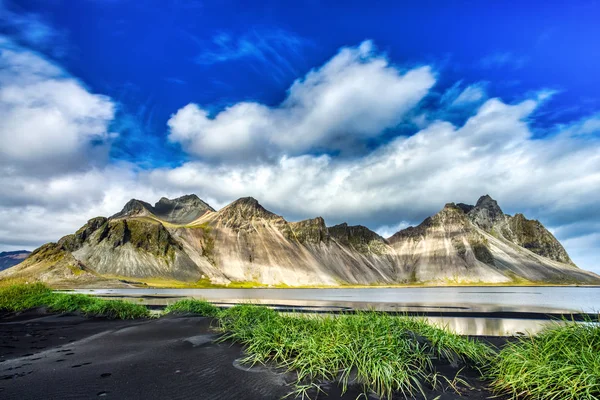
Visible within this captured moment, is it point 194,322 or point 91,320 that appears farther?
point 91,320

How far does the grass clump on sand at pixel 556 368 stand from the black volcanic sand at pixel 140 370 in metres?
0.89

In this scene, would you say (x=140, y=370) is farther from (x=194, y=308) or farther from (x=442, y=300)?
(x=442, y=300)

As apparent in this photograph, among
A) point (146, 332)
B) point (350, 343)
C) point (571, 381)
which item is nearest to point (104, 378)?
point (350, 343)

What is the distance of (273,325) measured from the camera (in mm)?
14297

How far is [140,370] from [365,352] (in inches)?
284

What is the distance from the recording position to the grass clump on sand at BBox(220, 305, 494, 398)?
9148 mm

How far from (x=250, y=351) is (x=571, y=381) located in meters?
9.41

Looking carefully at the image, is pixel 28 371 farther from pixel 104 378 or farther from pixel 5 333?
pixel 5 333

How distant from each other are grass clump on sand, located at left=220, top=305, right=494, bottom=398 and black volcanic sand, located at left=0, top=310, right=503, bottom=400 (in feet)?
1.41

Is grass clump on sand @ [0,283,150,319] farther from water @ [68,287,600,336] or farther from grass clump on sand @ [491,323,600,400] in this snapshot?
grass clump on sand @ [491,323,600,400]

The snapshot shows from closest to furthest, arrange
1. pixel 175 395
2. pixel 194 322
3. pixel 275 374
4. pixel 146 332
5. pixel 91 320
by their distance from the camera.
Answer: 1. pixel 175 395
2. pixel 275 374
3. pixel 146 332
4. pixel 194 322
5. pixel 91 320

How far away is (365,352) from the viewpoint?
9.81 m

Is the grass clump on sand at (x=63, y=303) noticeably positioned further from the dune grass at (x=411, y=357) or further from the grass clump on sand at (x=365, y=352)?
the grass clump on sand at (x=365, y=352)

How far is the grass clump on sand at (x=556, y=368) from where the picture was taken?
25.5 feet
